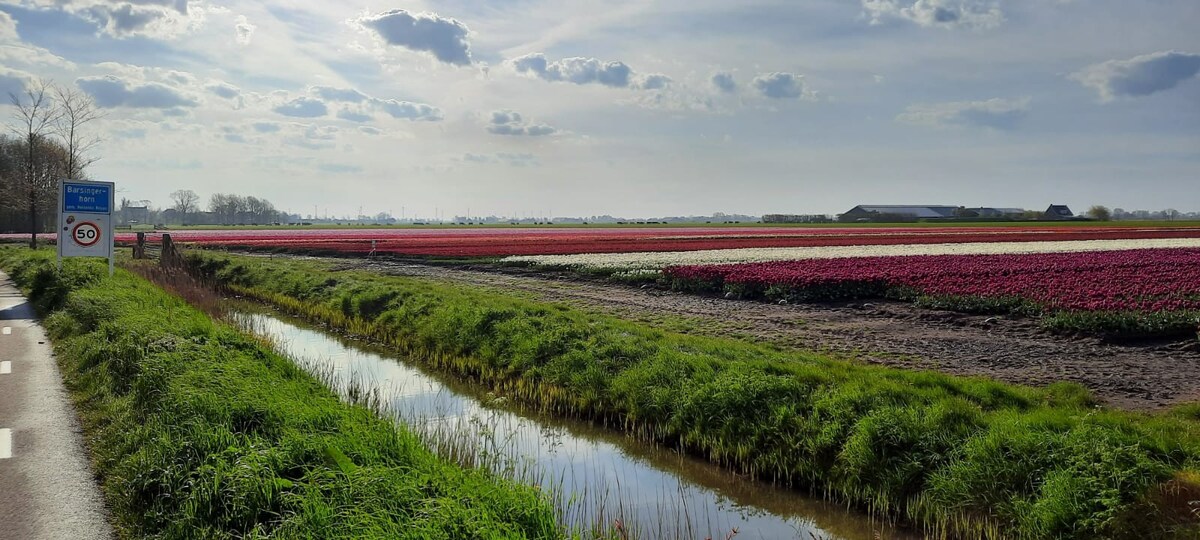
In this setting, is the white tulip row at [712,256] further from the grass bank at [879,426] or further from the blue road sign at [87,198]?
the blue road sign at [87,198]

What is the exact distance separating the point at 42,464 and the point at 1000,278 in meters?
20.1

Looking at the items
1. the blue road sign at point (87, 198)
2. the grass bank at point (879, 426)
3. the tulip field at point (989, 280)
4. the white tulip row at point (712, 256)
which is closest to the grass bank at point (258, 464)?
the grass bank at point (879, 426)

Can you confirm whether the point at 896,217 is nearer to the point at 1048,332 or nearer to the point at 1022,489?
the point at 1048,332

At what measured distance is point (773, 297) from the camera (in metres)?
20.2

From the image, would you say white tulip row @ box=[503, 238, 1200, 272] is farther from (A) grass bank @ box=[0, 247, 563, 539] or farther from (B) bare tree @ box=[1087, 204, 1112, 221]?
(B) bare tree @ box=[1087, 204, 1112, 221]

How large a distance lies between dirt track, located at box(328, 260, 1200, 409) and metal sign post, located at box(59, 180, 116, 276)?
1187 cm

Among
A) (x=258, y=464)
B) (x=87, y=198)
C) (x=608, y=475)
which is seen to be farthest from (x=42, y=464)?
(x=87, y=198)

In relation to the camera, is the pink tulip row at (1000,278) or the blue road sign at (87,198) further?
the blue road sign at (87,198)

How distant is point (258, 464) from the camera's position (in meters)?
5.52

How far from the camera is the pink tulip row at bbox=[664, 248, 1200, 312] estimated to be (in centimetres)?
1518

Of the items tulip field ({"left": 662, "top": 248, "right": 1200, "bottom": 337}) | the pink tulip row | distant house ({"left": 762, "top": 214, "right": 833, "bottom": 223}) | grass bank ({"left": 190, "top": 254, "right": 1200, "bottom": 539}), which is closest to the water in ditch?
grass bank ({"left": 190, "top": 254, "right": 1200, "bottom": 539})

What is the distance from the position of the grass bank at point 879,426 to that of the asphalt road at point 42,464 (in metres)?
5.86

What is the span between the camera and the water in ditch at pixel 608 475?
691cm

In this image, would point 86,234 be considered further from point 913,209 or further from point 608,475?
point 913,209
